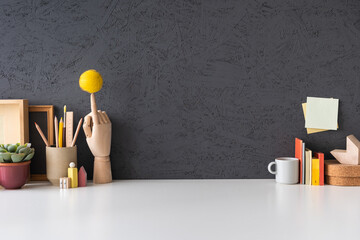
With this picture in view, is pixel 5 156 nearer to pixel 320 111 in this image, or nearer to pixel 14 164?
pixel 14 164

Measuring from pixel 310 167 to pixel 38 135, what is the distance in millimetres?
906

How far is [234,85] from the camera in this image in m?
1.46

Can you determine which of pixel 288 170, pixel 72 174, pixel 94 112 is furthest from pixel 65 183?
pixel 288 170

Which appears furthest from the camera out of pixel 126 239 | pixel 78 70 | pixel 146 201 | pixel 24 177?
pixel 78 70

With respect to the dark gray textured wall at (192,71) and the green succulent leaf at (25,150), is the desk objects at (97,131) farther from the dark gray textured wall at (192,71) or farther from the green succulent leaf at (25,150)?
the green succulent leaf at (25,150)

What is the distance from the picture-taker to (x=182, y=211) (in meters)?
1.08

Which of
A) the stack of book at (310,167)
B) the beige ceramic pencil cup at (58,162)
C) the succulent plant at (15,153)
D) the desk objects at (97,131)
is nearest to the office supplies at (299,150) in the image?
the stack of book at (310,167)

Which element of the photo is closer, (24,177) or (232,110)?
(24,177)

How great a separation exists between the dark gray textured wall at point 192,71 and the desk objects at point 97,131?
0.21 ft

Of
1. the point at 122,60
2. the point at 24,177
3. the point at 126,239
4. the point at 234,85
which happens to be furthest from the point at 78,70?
the point at 126,239

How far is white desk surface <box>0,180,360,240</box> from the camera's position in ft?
3.00

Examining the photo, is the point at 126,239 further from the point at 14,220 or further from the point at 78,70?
the point at 78,70

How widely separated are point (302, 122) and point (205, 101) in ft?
1.11

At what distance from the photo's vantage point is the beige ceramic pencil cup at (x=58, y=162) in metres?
1.35
